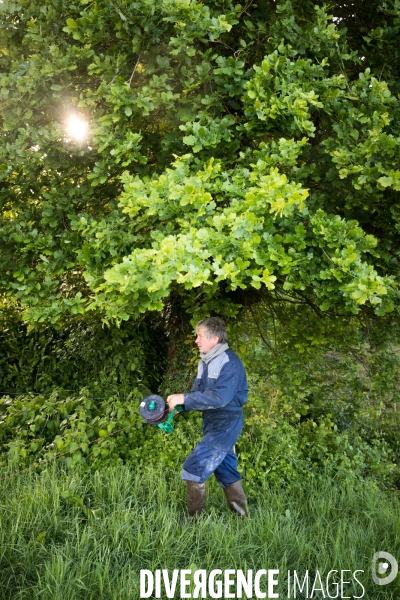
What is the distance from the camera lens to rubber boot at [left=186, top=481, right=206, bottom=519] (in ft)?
12.1

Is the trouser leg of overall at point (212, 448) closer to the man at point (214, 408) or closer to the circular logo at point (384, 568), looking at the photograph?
the man at point (214, 408)

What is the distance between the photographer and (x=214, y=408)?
3562mm

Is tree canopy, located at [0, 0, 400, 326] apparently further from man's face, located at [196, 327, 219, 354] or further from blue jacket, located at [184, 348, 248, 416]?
blue jacket, located at [184, 348, 248, 416]

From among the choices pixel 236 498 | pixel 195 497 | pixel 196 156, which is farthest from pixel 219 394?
pixel 196 156

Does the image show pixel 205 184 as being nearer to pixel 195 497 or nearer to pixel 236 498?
pixel 195 497

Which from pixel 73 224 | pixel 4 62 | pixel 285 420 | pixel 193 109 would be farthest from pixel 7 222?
pixel 285 420

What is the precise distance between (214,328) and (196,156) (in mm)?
1355

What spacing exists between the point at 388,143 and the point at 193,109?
138cm

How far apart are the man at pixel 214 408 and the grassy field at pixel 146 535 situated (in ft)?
0.96

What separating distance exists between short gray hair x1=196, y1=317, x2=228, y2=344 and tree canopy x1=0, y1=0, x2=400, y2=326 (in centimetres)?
30

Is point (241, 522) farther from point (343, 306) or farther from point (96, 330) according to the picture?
point (96, 330)

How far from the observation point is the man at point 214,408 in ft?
11.7

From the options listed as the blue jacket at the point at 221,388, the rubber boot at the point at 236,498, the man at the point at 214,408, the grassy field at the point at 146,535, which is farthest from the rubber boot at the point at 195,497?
the blue jacket at the point at 221,388

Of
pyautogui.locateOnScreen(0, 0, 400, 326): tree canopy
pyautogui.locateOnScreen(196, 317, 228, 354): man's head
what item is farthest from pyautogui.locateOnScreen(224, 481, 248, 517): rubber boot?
pyautogui.locateOnScreen(0, 0, 400, 326): tree canopy
